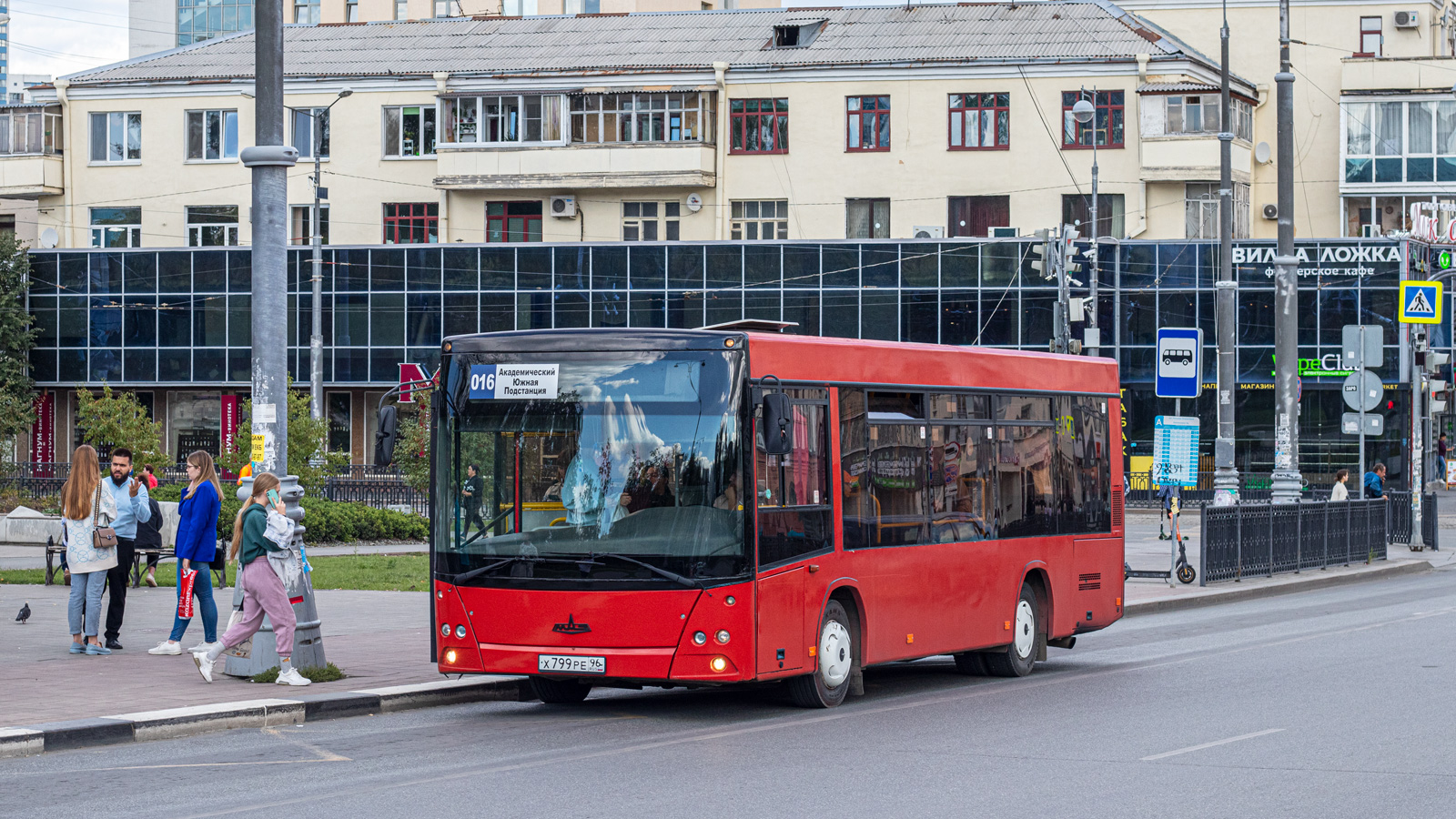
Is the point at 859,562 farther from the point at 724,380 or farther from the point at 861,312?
the point at 861,312

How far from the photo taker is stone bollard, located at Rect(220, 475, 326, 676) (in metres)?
13.7

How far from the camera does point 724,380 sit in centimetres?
1211

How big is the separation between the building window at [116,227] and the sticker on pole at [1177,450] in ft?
154

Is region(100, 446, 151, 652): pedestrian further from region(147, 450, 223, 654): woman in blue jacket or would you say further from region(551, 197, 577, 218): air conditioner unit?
region(551, 197, 577, 218): air conditioner unit

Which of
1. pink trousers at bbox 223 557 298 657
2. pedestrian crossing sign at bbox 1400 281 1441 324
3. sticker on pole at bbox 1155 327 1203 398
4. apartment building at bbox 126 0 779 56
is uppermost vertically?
apartment building at bbox 126 0 779 56

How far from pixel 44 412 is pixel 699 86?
82.9 feet

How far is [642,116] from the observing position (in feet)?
200

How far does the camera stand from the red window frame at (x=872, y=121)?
60.2 m

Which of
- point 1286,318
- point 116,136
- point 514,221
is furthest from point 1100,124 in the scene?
point 116,136

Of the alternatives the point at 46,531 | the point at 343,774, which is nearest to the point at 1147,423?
the point at 46,531

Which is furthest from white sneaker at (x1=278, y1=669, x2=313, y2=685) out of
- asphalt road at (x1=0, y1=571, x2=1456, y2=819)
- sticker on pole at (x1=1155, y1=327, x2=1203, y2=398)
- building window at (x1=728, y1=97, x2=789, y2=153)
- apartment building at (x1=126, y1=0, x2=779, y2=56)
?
apartment building at (x1=126, y1=0, x2=779, y2=56)

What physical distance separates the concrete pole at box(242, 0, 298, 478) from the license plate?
2.97m

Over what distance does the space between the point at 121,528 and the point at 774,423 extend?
708cm

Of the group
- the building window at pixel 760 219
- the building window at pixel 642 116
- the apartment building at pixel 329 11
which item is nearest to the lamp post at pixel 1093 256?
the building window at pixel 760 219
